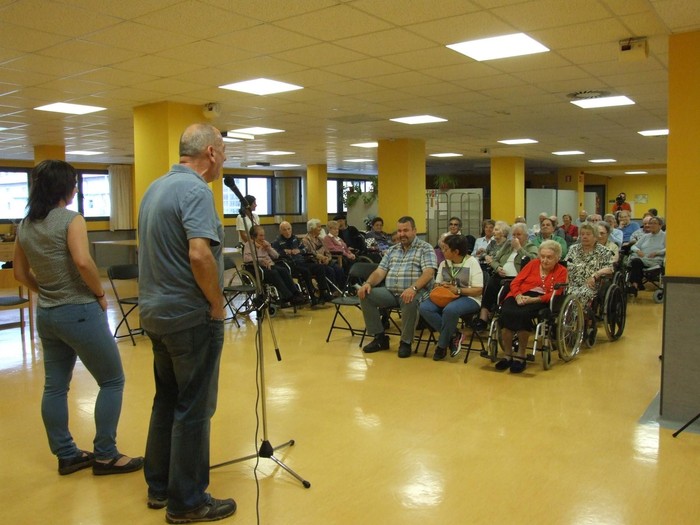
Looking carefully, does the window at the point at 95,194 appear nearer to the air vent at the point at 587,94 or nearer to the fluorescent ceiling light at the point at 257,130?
the fluorescent ceiling light at the point at 257,130

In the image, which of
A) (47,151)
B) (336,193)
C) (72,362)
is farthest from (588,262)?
(336,193)

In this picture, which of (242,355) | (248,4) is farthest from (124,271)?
(248,4)

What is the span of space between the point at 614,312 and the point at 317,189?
12399 millimetres

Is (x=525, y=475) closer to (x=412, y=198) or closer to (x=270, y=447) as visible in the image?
(x=270, y=447)

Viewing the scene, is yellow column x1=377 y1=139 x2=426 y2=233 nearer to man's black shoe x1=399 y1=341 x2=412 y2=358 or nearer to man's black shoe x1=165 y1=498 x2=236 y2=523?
man's black shoe x1=399 y1=341 x2=412 y2=358

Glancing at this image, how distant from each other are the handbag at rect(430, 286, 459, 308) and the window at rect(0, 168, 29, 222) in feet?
38.3

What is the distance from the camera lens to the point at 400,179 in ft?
35.4

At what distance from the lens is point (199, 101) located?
23.5 ft

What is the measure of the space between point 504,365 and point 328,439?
6.56 ft

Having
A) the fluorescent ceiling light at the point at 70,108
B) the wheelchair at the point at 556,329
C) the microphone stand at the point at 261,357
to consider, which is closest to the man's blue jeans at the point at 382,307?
the wheelchair at the point at 556,329

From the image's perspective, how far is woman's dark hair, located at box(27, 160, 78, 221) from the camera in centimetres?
290

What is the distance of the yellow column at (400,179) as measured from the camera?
35.2 ft

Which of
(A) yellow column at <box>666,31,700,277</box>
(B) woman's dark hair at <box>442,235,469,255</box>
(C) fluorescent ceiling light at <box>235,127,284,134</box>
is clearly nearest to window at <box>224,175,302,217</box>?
(C) fluorescent ceiling light at <box>235,127,284,134</box>

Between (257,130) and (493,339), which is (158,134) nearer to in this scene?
(257,130)
